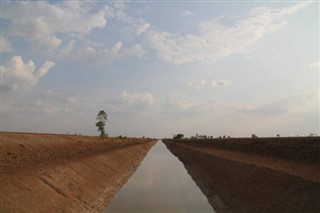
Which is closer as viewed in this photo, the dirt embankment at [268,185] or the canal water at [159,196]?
the dirt embankment at [268,185]

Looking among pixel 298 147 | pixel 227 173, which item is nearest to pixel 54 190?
pixel 227 173

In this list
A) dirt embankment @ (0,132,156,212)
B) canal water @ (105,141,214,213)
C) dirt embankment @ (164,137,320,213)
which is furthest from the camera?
canal water @ (105,141,214,213)

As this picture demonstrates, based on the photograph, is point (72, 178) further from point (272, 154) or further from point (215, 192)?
point (272, 154)

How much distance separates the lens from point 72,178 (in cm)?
2325

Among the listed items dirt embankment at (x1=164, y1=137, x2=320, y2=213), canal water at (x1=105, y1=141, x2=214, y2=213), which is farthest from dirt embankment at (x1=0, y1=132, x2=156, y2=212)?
dirt embankment at (x1=164, y1=137, x2=320, y2=213)

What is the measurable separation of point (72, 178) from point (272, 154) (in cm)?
2341

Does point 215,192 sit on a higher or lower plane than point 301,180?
lower

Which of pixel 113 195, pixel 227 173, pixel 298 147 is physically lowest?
pixel 113 195

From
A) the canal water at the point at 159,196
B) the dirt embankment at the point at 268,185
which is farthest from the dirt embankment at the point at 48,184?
the dirt embankment at the point at 268,185

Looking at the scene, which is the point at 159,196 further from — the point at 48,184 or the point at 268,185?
the point at 48,184

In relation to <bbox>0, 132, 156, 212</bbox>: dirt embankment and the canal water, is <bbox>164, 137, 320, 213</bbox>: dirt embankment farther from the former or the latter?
<bbox>0, 132, 156, 212</bbox>: dirt embankment

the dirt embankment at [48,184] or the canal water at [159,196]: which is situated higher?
the dirt embankment at [48,184]

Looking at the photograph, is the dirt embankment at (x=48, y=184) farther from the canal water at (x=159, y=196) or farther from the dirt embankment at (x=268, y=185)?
the dirt embankment at (x=268, y=185)

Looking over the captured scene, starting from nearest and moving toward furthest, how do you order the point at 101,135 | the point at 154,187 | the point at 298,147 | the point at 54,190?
1. the point at 54,190
2. the point at 154,187
3. the point at 298,147
4. the point at 101,135
